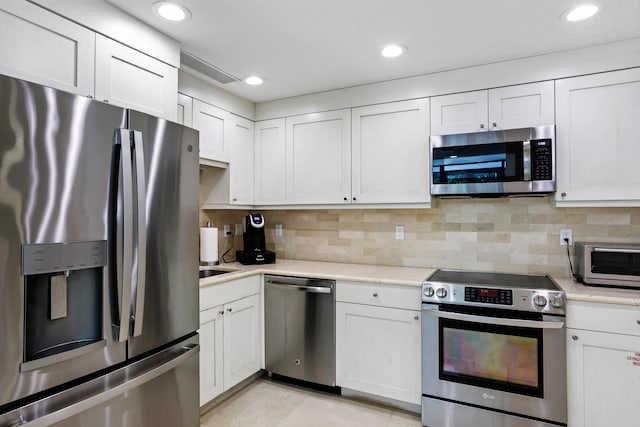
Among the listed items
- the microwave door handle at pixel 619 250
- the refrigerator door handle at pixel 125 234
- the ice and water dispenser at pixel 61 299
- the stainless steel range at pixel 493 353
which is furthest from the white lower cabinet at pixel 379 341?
the ice and water dispenser at pixel 61 299

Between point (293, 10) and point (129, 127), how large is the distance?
1013mm

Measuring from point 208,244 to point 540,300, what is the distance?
7.91 ft

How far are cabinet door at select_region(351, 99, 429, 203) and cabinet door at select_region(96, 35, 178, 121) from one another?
1.42m

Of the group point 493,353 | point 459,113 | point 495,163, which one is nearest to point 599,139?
point 495,163

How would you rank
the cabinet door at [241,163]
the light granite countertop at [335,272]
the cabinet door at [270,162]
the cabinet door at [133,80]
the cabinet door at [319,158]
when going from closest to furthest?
the cabinet door at [133,80], the light granite countertop at [335,272], the cabinet door at [319,158], the cabinet door at [241,163], the cabinet door at [270,162]

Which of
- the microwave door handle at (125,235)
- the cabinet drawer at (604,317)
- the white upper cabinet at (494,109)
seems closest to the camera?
the microwave door handle at (125,235)

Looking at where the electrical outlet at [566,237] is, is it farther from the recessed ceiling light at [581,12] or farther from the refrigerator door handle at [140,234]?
the refrigerator door handle at [140,234]

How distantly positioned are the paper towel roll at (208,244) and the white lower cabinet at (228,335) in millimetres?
481

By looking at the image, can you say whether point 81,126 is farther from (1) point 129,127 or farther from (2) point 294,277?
(2) point 294,277

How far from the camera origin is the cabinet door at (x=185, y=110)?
8.25ft

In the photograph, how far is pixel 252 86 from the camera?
9.53ft

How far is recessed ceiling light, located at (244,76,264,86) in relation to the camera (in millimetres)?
2725

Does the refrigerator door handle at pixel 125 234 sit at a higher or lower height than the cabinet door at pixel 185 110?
lower

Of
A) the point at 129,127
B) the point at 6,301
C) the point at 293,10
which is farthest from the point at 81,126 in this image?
the point at 293,10
